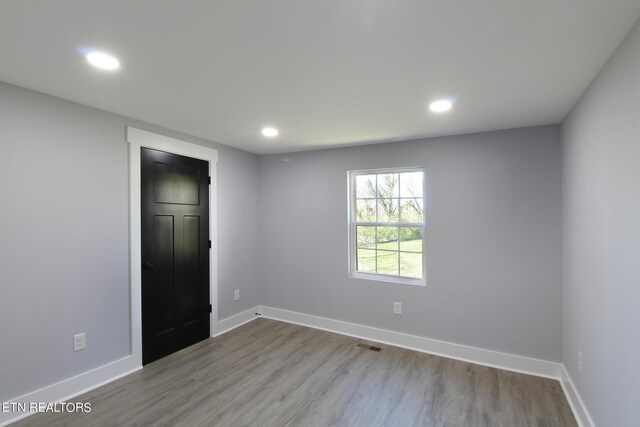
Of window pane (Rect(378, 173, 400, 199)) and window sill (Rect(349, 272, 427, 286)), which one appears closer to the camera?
window sill (Rect(349, 272, 427, 286))

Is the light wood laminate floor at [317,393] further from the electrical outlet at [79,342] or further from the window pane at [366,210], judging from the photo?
the window pane at [366,210]

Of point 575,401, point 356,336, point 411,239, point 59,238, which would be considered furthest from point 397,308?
point 59,238

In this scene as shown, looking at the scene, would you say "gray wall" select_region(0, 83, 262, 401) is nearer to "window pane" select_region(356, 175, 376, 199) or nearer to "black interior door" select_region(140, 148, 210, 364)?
"black interior door" select_region(140, 148, 210, 364)

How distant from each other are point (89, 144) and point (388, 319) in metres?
3.44

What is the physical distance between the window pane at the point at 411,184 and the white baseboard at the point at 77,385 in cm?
326

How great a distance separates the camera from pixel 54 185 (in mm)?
2311

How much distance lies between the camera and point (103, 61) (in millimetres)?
1721

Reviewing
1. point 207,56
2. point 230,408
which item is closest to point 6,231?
point 207,56

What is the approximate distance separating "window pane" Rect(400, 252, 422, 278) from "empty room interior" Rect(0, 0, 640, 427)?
0.08 feet

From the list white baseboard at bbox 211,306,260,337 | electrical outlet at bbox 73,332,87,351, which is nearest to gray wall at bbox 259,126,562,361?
white baseboard at bbox 211,306,260,337

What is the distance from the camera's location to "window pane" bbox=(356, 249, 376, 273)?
3.76 meters

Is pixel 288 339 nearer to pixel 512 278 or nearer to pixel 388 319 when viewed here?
pixel 388 319

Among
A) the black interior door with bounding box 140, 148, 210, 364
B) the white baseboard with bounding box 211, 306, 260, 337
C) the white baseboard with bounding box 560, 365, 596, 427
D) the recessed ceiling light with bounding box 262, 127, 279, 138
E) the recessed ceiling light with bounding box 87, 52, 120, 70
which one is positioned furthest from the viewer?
the white baseboard with bounding box 211, 306, 260, 337

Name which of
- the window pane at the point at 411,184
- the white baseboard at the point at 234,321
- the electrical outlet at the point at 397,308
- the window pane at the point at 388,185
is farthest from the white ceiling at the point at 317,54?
the white baseboard at the point at 234,321
